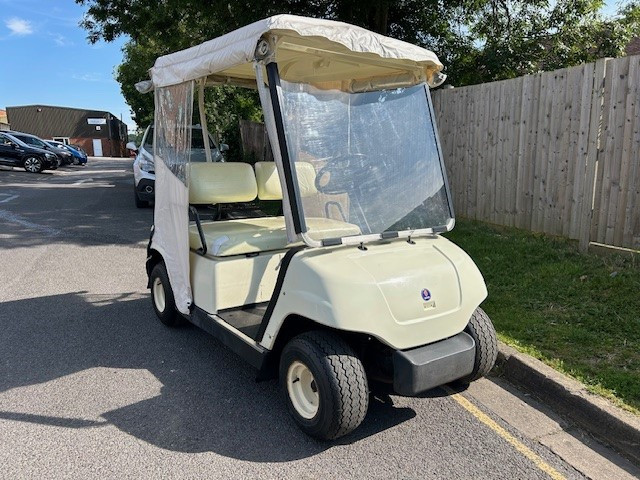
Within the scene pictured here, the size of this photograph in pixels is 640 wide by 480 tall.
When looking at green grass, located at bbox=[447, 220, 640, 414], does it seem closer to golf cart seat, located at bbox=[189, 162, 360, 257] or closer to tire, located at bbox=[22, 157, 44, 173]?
golf cart seat, located at bbox=[189, 162, 360, 257]

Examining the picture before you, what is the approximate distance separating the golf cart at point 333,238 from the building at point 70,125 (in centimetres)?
5893

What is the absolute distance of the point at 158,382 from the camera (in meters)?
3.50

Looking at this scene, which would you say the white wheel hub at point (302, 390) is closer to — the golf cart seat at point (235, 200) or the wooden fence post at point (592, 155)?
the golf cart seat at point (235, 200)

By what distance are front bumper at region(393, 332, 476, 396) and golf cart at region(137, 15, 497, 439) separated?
10 millimetres

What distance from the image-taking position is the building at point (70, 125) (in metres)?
56.0

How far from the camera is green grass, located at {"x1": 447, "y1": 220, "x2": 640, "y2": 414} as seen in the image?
3322 millimetres

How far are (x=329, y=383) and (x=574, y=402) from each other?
62.7 inches

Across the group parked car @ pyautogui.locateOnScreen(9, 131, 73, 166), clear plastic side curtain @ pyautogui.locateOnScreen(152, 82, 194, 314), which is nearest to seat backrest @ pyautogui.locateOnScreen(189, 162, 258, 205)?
clear plastic side curtain @ pyautogui.locateOnScreen(152, 82, 194, 314)

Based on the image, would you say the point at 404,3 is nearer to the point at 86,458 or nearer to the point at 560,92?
the point at 560,92

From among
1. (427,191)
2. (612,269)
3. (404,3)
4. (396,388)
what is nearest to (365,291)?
(396,388)

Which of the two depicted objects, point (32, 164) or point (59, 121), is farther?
point (59, 121)

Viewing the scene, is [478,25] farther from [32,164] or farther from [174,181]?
[32,164]

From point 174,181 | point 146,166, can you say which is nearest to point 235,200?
point 174,181

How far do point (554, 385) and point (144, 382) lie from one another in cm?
274
